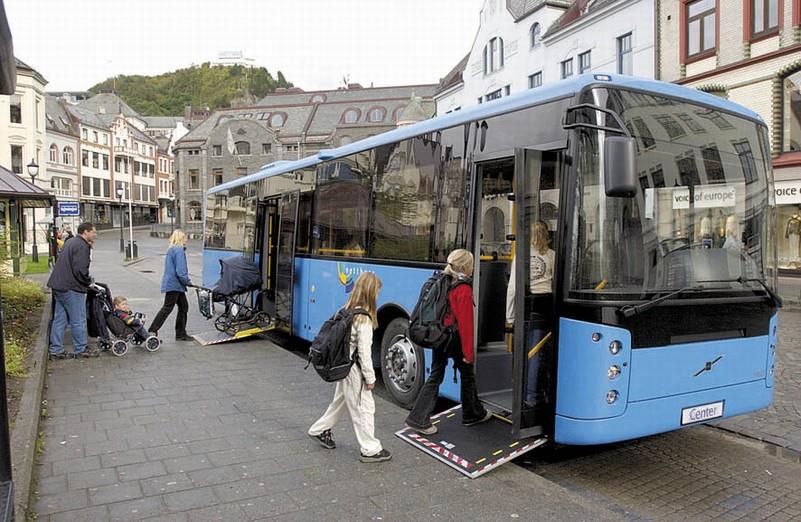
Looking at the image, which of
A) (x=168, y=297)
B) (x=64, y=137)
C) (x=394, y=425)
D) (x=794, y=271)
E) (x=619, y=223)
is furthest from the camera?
(x=64, y=137)

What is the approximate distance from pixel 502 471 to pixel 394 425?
4.85 ft

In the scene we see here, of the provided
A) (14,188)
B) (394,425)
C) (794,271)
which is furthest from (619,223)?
(794,271)

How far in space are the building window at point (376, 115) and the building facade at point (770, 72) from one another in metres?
55.8

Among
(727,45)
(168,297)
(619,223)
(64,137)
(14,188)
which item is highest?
(64,137)

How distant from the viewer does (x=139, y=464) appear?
5.26 metres

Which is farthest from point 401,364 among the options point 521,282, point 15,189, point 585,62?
point 585,62

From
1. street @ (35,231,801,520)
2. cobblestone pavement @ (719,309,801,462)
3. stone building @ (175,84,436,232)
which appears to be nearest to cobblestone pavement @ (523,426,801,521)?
street @ (35,231,801,520)

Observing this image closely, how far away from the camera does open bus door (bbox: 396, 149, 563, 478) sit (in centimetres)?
509

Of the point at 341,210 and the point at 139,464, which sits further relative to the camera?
the point at 341,210

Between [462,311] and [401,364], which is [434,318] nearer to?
[462,311]

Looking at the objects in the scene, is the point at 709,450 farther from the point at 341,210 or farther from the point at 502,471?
the point at 341,210

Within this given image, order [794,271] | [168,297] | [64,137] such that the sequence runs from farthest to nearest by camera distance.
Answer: [64,137] < [794,271] < [168,297]

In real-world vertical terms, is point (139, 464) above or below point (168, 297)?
below

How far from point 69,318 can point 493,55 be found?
33.2 meters
